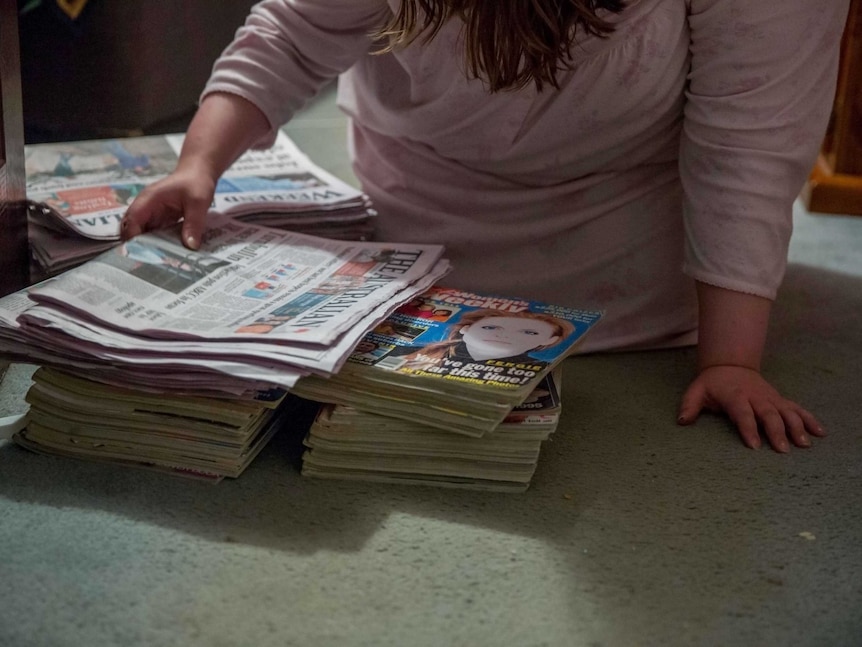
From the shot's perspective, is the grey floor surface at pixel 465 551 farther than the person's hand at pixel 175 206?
No

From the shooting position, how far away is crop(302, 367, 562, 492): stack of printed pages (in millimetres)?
660

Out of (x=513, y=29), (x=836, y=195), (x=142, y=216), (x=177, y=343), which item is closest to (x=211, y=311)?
(x=177, y=343)

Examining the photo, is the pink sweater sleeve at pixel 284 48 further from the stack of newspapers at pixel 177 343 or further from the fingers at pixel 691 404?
the fingers at pixel 691 404

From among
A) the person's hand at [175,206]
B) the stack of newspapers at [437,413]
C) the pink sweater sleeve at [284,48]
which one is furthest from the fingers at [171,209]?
the stack of newspapers at [437,413]

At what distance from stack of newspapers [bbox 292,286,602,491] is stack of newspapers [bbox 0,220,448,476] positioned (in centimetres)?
3

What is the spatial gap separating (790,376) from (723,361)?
5.1 inches

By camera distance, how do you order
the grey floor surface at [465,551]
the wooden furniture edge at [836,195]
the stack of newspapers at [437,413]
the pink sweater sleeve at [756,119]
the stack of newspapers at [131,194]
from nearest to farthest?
the grey floor surface at [465,551] < the stack of newspapers at [437,413] < the pink sweater sleeve at [756,119] < the stack of newspapers at [131,194] < the wooden furniture edge at [836,195]

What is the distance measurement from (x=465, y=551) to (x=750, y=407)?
0.27 metres

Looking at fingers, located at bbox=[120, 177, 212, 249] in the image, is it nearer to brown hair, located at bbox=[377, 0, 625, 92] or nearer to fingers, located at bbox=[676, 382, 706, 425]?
brown hair, located at bbox=[377, 0, 625, 92]

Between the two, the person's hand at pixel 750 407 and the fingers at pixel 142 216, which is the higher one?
the fingers at pixel 142 216

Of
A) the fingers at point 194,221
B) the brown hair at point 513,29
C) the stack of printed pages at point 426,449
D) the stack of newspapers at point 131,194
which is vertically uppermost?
the brown hair at point 513,29

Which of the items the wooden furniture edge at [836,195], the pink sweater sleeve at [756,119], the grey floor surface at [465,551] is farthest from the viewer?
the wooden furniture edge at [836,195]

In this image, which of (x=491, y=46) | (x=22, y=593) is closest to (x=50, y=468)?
(x=22, y=593)

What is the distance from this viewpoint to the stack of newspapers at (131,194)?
886mm
